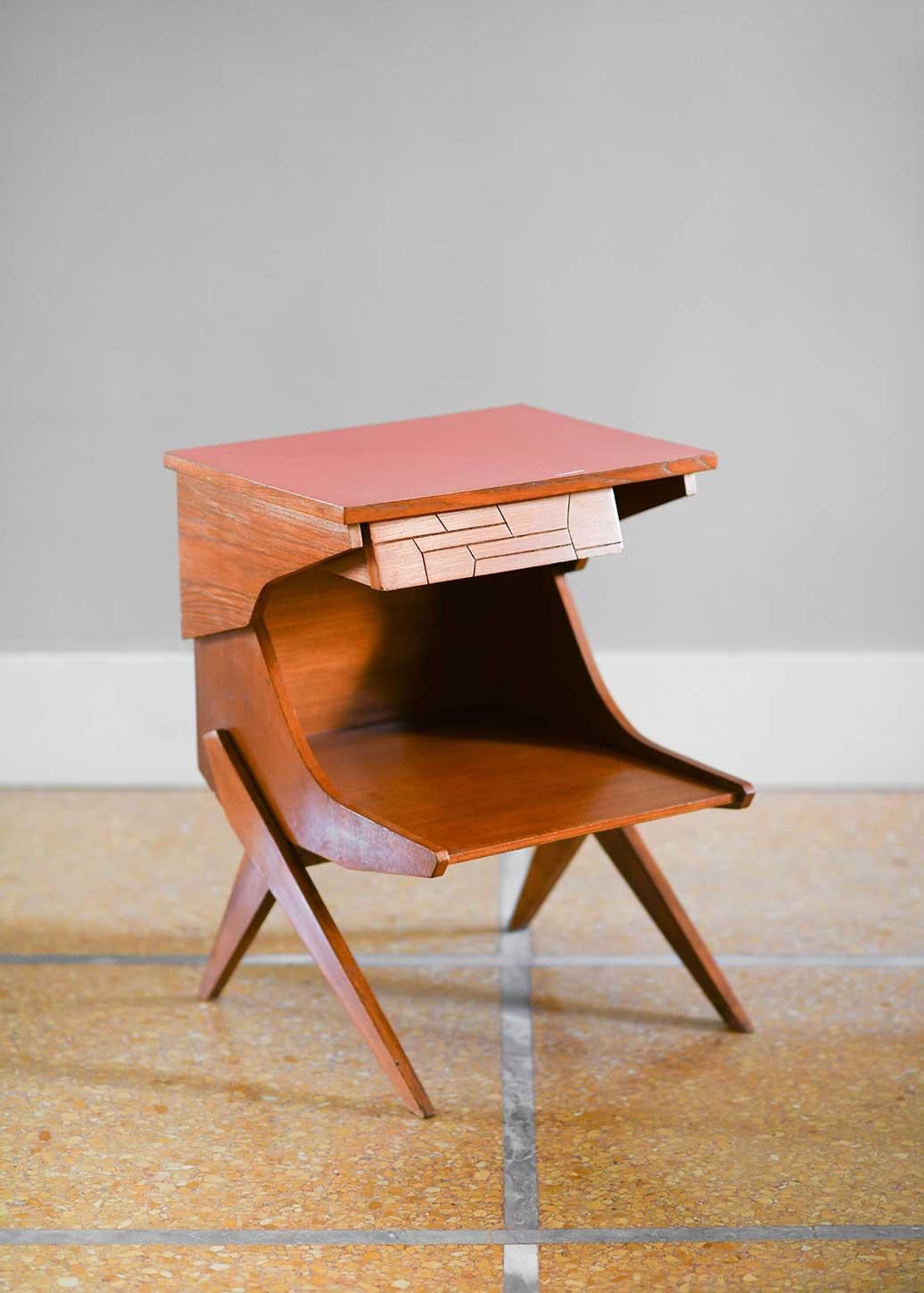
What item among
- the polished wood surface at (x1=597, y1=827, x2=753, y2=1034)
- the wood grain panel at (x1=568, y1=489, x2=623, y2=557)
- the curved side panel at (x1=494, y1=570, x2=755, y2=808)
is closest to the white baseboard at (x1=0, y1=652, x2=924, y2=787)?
the curved side panel at (x1=494, y1=570, x2=755, y2=808)

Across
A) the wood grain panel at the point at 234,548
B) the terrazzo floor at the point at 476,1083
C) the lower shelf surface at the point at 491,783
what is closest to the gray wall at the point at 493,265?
the terrazzo floor at the point at 476,1083

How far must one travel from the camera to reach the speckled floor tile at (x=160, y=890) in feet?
10.3

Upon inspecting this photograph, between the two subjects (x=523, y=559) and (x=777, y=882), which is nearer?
(x=523, y=559)

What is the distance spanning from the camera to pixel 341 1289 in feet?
6.79

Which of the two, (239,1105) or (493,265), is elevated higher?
(493,265)

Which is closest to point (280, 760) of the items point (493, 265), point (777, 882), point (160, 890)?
point (160, 890)

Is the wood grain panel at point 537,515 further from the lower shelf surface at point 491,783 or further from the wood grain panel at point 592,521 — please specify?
the lower shelf surface at point 491,783

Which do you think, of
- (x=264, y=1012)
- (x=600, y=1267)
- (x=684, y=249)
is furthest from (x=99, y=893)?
(x=684, y=249)

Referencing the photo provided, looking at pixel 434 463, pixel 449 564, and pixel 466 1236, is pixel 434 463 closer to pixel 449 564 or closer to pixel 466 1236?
pixel 449 564

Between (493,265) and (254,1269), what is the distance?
7.65 ft

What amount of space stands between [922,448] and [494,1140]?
6.83 feet

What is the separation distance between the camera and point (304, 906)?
98.3 inches

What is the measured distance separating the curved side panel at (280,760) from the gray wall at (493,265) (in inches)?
52.9

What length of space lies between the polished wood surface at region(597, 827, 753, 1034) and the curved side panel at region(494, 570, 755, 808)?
0.55 feet
